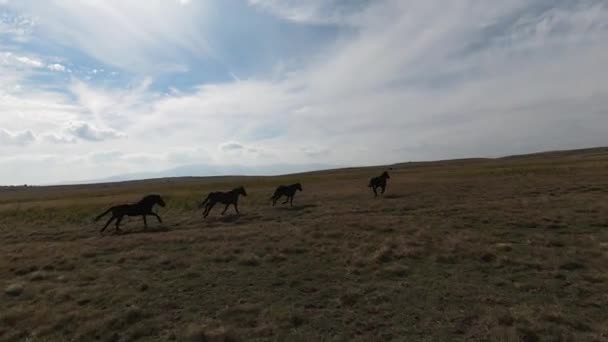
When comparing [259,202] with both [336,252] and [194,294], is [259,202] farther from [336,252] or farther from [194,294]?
[194,294]

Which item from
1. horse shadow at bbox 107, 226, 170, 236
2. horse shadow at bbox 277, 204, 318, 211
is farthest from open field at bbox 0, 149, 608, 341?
horse shadow at bbox 277, 204, 318, 211

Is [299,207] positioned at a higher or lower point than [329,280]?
higher

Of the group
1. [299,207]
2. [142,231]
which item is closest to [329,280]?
[142,231]

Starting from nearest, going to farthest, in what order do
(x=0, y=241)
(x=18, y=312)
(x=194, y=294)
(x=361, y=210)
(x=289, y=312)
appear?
1. (x=289, y=312)
2. (x=18, y=312)
3. (x=194, y=294)
4. (x=0, y=241)
5. (x=361, y=210)

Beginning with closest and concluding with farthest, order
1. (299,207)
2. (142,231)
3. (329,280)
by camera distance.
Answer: (329,280) < (142,231) < (299,207)

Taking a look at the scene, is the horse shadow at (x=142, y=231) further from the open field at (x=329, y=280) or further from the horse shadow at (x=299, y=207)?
the horse shadow at (x=299, y=207)

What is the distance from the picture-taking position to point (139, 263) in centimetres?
1438

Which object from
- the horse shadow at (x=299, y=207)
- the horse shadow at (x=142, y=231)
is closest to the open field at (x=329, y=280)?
the horse shadow at (x=142, y=231)

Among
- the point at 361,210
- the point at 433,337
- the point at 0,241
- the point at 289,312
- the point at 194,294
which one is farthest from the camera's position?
the point at 361,210

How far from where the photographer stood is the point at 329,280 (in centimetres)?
1172

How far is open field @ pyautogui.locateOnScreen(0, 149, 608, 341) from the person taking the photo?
28.1 ft

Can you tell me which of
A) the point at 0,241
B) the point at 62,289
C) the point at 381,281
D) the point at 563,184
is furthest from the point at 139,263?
the point at 563,184

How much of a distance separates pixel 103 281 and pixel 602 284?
1455 centimetres

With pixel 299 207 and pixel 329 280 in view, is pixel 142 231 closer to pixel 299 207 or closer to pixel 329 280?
pixel 299 207
